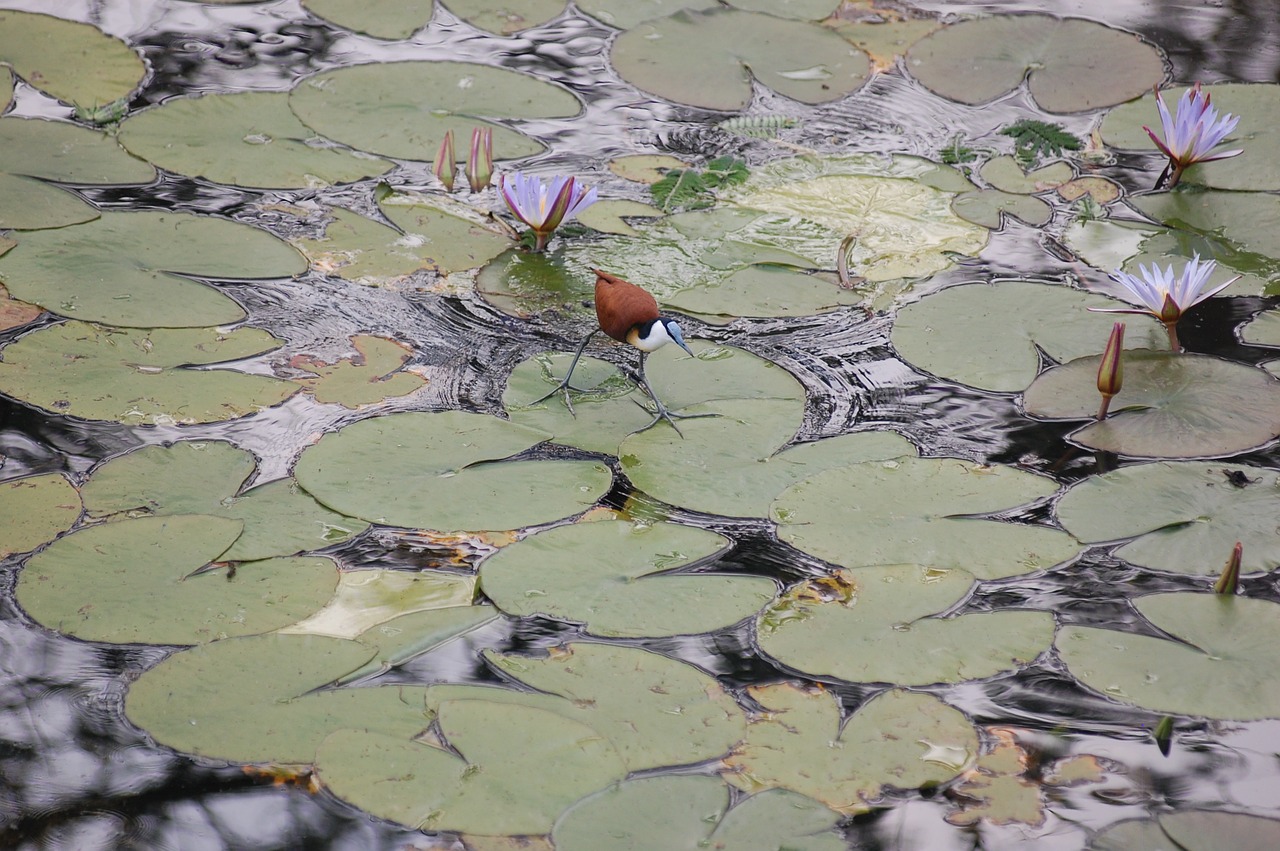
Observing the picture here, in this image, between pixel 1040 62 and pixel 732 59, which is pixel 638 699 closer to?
pixel 732 59

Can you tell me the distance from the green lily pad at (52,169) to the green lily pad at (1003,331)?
103 inches

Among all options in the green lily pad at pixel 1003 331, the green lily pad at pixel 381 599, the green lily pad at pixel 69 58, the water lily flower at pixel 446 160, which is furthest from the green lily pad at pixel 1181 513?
the green lily pad at pixel 69 58

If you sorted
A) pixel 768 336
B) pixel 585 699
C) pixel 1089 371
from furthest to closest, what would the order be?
pixel 768 336 → pixel 1089 371 → pixel 585 699

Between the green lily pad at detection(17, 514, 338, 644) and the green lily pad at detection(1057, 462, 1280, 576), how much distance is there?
5.78ft

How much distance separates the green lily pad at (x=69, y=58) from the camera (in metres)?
4.33

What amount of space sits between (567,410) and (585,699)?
1.01 m

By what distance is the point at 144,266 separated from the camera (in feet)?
11.4

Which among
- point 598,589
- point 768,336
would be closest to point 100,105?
point 768,336

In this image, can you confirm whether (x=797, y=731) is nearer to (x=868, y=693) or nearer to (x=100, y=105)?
(x=868, y=693)

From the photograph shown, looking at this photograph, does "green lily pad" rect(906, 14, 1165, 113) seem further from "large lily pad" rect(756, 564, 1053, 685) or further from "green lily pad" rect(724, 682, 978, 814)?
"green lily pad" rect(724, 682, 978, 814)

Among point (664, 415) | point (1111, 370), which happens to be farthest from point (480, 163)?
point (1111, 370)

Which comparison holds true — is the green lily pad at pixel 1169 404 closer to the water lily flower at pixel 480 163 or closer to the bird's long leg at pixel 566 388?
the bird's long leg at pixel 566 388

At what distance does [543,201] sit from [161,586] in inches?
68.5

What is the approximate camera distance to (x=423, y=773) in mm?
2047
